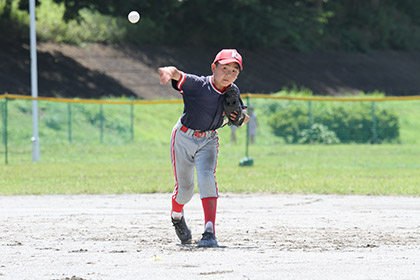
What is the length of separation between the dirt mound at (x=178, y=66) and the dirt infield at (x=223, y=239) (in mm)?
22445

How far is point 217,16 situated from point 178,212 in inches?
1471

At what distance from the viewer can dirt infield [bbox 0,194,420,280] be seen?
18.9ft

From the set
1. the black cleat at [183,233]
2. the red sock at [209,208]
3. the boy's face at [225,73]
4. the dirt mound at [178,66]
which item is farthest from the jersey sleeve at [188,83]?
the dirt mound at [178,66]

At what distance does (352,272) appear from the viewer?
5621 millimetres

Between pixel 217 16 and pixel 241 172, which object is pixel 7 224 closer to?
pixel 241 172

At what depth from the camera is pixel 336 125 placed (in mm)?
24766

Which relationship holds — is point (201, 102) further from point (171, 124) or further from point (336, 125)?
point (171, 124)

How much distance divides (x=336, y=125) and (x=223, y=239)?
697 inches

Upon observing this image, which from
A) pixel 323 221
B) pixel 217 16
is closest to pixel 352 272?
pixel 323 221

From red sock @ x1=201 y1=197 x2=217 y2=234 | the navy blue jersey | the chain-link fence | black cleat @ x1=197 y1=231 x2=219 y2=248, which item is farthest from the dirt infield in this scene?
the chain-link fence

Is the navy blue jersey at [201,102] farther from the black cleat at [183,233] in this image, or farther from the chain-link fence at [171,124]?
the chain-link fence at [171,124]

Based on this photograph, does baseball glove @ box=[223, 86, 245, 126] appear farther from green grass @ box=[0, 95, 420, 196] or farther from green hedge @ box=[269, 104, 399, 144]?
green hedge @ box=[269, 104, 399, 144]

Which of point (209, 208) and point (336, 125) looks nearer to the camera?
point (209, 208)

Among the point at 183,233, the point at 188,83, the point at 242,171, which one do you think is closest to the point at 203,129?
the point at 188,83
